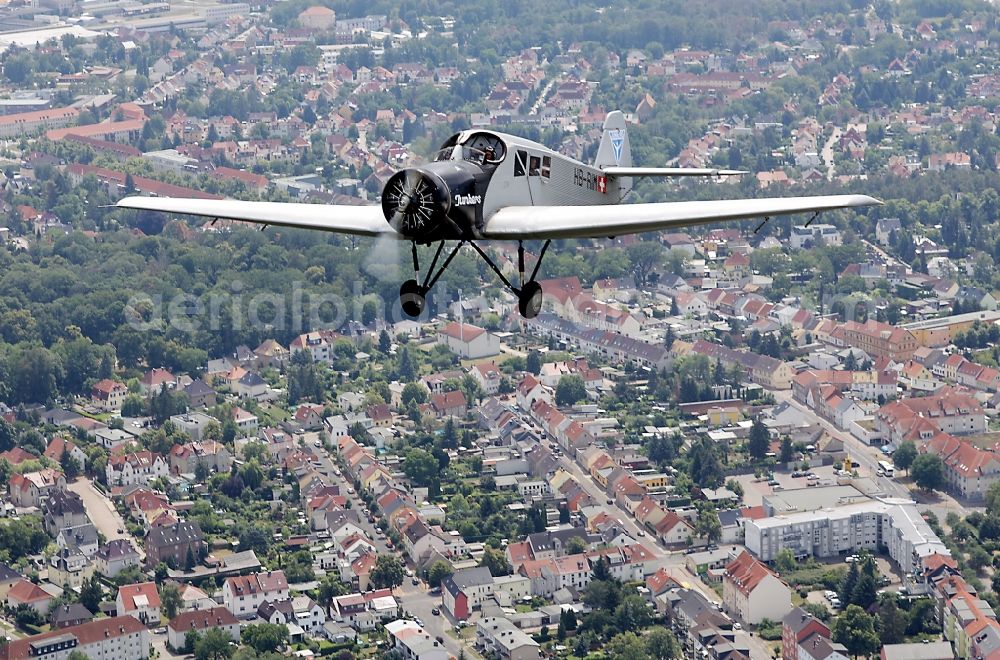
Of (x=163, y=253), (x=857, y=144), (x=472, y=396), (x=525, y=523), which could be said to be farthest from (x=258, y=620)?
(x=857, y=144)

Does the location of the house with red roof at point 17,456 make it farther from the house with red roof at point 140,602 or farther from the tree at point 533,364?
the tree at point 533,364

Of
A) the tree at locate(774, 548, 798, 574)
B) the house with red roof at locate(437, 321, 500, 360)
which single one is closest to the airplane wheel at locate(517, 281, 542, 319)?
the tree at locate(774, 548, 798, 574)

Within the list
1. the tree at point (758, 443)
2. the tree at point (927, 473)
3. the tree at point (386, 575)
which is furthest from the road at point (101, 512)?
the tree at point (927, 473)

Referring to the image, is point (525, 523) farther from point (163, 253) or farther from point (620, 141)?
point (163, 253)

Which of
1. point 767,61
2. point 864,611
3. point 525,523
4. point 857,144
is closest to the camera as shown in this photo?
point 864,611

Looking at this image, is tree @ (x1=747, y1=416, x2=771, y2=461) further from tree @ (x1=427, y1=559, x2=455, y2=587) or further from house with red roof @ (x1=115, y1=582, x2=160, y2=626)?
house with red roof @ (x1=115, y1=582, x2=160, y2=626)
